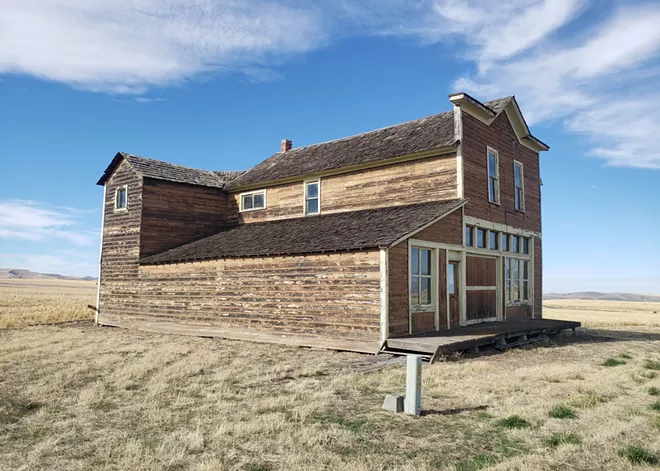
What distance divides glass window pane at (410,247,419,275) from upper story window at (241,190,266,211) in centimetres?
967

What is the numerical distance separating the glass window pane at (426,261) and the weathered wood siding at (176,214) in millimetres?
11962

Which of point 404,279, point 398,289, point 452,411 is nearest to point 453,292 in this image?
point 404,279

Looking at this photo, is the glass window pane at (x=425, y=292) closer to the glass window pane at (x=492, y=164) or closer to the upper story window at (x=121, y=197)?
the glass window pane at (x=492, y=164)

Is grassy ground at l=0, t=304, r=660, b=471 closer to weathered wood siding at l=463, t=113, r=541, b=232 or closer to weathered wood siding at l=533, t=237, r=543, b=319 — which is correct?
weathered wood siding at l=463, t=113, r=541, b=232

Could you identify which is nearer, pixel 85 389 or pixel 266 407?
pixel 266 407

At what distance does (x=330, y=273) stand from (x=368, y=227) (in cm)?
204

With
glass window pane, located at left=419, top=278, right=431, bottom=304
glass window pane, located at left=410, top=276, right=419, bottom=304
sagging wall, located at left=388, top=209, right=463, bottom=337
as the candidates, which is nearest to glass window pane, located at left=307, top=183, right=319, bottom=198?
sagging wall, located at left=388, top=209, right=463, bottom=337

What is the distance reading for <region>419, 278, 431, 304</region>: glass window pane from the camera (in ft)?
52.2

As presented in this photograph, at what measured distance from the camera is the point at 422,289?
15.9 metres

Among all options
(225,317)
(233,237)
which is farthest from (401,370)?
(233,237)

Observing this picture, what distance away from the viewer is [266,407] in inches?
318

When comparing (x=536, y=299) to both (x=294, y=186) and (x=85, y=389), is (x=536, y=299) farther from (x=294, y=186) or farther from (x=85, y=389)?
(x=85, y=389)

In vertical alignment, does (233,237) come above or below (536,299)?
above

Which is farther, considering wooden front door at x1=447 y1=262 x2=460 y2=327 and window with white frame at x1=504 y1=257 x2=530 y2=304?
window with white frame at x1=504 y1=257 x2=530 y2=304
